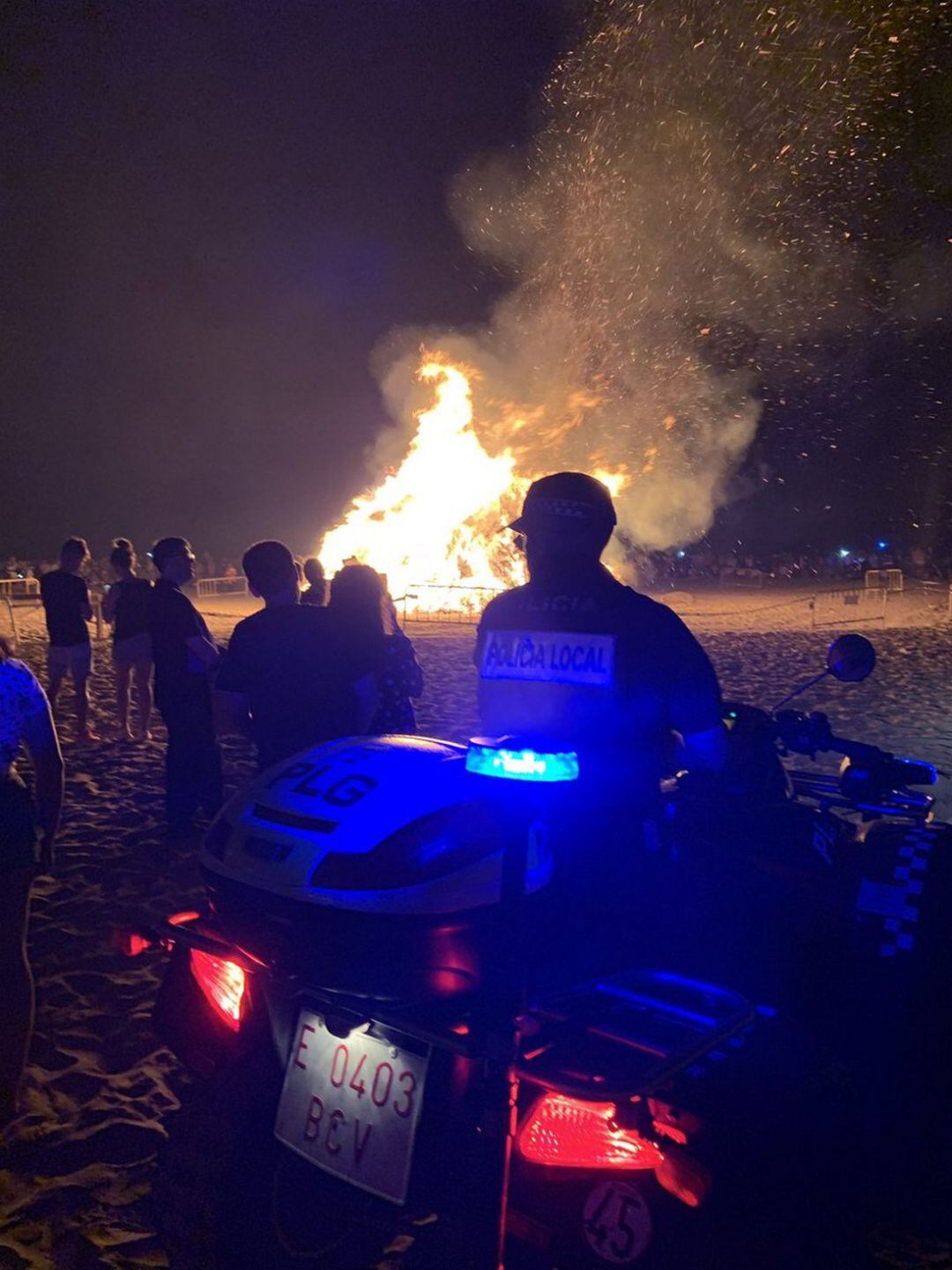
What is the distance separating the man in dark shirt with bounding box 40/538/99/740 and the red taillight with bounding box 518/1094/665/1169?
8559mm

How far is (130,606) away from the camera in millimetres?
8594

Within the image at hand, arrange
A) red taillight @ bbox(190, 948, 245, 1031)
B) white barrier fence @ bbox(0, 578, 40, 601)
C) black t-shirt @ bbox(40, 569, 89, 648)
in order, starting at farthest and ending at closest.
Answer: white barrier fence @ bbox(0, 578, 40, 601)
black t-shirt @ bbox(40, 569, 89, 648)
red taillight @ bbox(190, 948, 245, 1031)

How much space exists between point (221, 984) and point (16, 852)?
1.30 metres

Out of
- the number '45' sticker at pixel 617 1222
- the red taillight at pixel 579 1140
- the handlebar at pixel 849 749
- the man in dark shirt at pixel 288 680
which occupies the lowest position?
the number '45' sticker at pixel 617 1222

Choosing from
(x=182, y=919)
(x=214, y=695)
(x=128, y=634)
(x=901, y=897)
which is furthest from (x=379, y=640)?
(x=128, y=634)

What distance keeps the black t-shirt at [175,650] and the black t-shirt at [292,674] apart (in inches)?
94.3

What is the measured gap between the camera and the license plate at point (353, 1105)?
203 centimetres

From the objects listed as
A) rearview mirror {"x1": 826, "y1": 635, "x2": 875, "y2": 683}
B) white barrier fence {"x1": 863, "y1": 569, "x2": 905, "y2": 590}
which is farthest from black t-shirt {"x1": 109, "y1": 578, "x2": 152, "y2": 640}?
white barrier fence {"x1": 863, "y1": 569, "x2": 905, "y2": 590}

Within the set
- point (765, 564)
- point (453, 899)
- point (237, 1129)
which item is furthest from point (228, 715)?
point (765, 564)

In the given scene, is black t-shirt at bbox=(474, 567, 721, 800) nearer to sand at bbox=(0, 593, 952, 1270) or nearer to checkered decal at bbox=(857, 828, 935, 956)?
checkered decal at bbox=(857, 828, 935, 956)

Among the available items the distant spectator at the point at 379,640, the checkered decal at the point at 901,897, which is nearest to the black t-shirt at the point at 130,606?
the distant spectator at the point at 379,640

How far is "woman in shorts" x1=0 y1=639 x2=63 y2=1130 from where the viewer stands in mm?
3307

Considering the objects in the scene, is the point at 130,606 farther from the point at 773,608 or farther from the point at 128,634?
the point at 773,608

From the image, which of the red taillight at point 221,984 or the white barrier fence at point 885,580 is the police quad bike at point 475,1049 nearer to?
the red taillight at point 221,984
